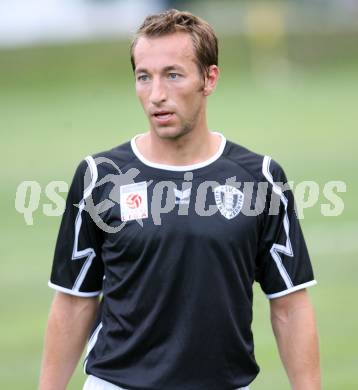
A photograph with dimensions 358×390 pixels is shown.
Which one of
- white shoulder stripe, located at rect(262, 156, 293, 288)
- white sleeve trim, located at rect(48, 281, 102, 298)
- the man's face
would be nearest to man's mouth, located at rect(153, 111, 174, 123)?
the man's face

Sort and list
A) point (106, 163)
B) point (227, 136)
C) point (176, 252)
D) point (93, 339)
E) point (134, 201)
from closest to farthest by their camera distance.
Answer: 1. point (176, 252)
2. point (134, 201)
3. point (106, 163)
4. point (93, 339)
5. point (227, 136)

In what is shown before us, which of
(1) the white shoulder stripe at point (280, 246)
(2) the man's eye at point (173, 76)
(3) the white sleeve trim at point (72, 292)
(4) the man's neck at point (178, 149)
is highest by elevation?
(2) the man's eye at point (173, 76)

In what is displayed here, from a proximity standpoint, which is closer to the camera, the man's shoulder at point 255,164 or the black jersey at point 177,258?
the black jersey at point 177,258

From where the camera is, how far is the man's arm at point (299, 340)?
589 centimetres

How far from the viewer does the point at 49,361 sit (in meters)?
5.95

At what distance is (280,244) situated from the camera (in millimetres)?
5879

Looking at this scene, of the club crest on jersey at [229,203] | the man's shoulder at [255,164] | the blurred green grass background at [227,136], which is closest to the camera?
the club crest on jersey at [229,203]

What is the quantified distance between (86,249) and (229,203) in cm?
66

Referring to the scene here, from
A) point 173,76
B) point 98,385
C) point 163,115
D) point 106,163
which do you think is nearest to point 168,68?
point 173,76

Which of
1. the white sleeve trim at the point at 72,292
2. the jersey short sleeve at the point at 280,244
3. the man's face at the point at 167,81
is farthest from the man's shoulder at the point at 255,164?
the white sleeve trim at the point at 72,292

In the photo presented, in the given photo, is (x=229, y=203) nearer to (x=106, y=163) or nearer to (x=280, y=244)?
(x=280, y=244)

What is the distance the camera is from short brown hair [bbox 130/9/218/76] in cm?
578

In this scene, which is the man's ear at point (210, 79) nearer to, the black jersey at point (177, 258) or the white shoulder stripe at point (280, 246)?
the black jersey at point (177, 258)

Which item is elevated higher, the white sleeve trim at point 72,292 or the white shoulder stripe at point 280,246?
the white shoulder stripe at point 280,246
